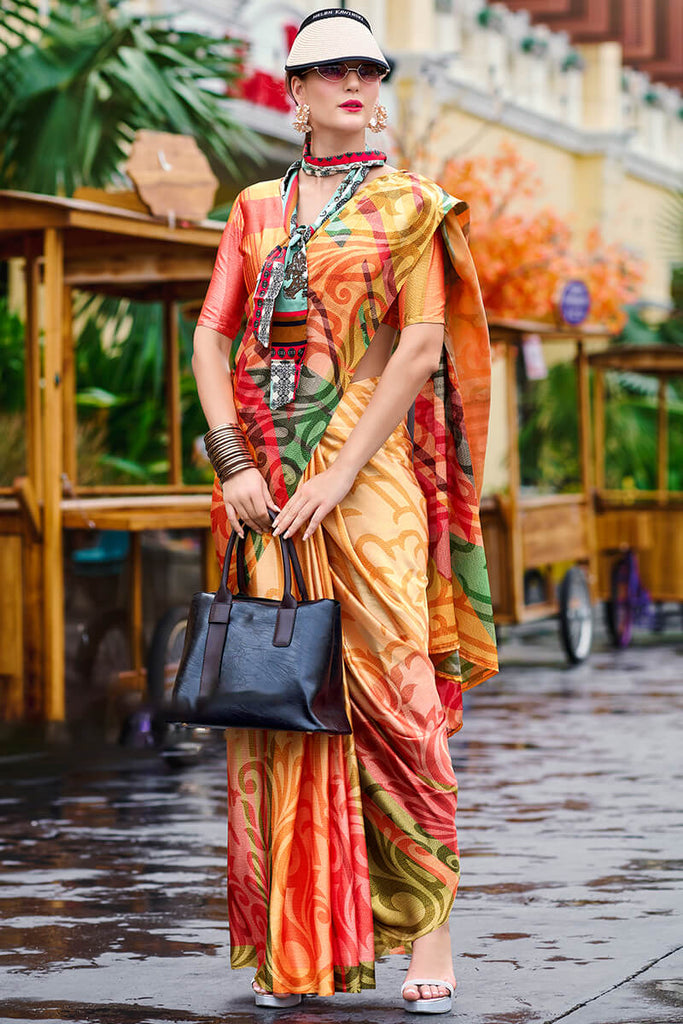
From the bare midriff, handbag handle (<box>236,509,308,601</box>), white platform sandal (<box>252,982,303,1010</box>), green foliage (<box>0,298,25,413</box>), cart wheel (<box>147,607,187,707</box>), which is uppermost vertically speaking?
green foliage (<box>0,298,25,413</box>)

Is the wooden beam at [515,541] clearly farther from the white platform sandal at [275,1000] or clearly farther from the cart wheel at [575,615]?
the white platform sandal at [275,1000]

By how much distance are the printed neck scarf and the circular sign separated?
997 cm

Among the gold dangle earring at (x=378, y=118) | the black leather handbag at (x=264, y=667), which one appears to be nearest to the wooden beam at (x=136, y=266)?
the gold dangle earring at (x=378, y=118)

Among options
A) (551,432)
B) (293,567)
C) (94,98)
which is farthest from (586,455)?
(293,567)

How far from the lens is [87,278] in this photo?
999 centimetres

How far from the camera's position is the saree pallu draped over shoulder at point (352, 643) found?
170 inches

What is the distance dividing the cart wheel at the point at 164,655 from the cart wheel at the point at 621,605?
21.5 ft

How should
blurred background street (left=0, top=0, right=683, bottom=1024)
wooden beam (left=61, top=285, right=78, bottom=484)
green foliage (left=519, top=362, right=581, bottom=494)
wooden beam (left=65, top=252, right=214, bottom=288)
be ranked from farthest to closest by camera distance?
green foliage (left=519, top=362, right=581, bottom=494), wooden beam (left=61, top=285, right=78, bottom=484), wooden beam (left=65, top=252, right=214, bottom=288), blurred background street (left=0, top=0, right=683, bottom=1024)

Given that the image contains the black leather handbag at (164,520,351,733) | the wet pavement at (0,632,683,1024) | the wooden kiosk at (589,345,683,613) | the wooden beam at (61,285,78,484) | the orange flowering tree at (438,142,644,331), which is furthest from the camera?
the orange flowering tree at (438,142,644,331)

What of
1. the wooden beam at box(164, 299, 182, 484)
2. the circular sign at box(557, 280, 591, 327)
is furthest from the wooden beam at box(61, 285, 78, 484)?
the circular sign at box(557, 280, 591, 327)

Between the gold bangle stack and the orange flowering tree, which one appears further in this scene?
the orange flowering tree

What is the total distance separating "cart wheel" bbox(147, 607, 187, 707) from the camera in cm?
897

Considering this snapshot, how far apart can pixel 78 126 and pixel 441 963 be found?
1003cm

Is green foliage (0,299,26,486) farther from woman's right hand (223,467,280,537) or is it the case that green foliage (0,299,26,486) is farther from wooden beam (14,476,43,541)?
woman's right hand (223,467,280,537)
